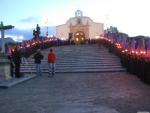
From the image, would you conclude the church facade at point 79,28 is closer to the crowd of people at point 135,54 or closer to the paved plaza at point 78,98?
the crowd of people at point 135,54

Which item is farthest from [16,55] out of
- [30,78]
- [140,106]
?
[140,106]

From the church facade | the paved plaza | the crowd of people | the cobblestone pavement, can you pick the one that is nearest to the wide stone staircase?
the crowd of people

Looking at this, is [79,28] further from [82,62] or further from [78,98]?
[78,98]

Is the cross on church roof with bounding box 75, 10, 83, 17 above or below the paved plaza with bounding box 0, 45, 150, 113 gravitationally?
above

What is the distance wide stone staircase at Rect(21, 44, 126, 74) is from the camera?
101ft

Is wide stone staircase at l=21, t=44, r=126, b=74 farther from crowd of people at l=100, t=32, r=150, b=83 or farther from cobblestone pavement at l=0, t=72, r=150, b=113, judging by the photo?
cobblestone pavement at l=0, t=72, r=150, b=113

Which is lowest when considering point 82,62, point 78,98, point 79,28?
point 78,98

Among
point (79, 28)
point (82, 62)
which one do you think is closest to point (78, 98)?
point (82, 62)

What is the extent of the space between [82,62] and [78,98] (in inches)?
691

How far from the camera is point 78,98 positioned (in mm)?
15758

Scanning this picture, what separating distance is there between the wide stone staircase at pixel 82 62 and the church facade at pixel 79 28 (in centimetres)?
3369

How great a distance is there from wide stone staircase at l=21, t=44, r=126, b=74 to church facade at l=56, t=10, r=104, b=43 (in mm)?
33690

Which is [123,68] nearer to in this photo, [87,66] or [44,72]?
[87,66]

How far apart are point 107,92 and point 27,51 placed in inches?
835
